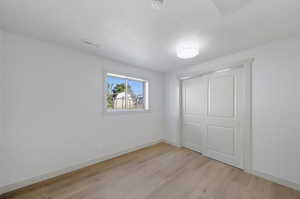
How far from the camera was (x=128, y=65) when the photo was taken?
10.6 feet

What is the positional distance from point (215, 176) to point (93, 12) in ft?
10.4

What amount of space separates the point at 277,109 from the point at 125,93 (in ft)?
10.3

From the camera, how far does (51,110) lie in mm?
2113

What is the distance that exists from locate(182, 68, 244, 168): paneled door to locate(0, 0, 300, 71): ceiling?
0.80m

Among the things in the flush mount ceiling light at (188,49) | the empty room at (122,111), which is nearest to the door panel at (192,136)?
the empty room at (122,111)

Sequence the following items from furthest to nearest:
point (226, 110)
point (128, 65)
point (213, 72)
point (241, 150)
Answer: point (128, 65) < point (213, 72) < point (226, 110) < point (241, 150)

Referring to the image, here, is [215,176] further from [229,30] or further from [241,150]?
[229,30]

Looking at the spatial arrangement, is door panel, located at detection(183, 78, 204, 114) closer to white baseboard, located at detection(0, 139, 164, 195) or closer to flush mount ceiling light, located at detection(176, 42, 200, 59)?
flush mount ceiling light, located at detection(176, 42, 200, 59)

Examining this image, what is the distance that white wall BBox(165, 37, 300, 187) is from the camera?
6.11 feet

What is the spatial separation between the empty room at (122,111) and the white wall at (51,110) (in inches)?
0.6

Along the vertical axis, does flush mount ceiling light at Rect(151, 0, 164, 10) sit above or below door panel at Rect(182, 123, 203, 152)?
above

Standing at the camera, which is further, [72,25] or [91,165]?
[91,165]

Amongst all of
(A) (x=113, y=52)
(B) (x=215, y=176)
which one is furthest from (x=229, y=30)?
(B) (x=215, y=176)

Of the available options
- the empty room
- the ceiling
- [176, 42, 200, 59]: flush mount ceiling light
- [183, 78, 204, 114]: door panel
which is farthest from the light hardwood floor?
the ceiling
